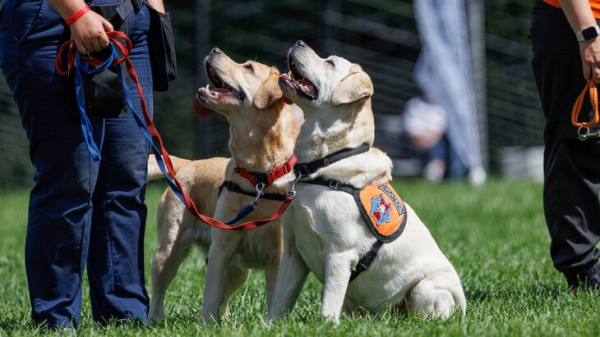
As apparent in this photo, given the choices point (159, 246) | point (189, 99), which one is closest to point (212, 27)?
point (189, 99)

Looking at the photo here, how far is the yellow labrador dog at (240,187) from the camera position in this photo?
178 inches

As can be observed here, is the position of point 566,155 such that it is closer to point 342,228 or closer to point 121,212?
point 342,228

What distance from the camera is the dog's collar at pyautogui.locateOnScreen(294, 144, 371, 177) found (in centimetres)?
419

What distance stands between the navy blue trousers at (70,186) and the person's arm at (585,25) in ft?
7.03

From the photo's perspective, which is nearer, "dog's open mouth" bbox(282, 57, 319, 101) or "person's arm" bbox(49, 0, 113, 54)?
"person's arm" bbox(49, 0, 113, 54)

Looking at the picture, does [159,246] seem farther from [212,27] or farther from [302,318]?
[212,27]

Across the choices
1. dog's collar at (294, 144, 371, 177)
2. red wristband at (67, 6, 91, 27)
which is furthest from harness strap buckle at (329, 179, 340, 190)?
red wristband at (67, 6, 91, 27)

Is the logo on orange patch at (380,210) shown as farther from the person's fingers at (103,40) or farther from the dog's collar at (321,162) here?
the person's fingers at (103,40)

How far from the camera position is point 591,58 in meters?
4.49

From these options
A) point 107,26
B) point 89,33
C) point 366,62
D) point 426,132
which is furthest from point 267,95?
point 426,132

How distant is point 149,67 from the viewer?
4266 mm

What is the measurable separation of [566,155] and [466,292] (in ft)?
3.28

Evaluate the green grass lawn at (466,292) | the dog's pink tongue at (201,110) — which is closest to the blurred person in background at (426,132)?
the green grass lawn at (466,292)

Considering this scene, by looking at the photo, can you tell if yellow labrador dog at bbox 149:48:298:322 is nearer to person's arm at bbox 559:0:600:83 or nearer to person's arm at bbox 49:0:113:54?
person's arm at bbox 49:0:113:54
